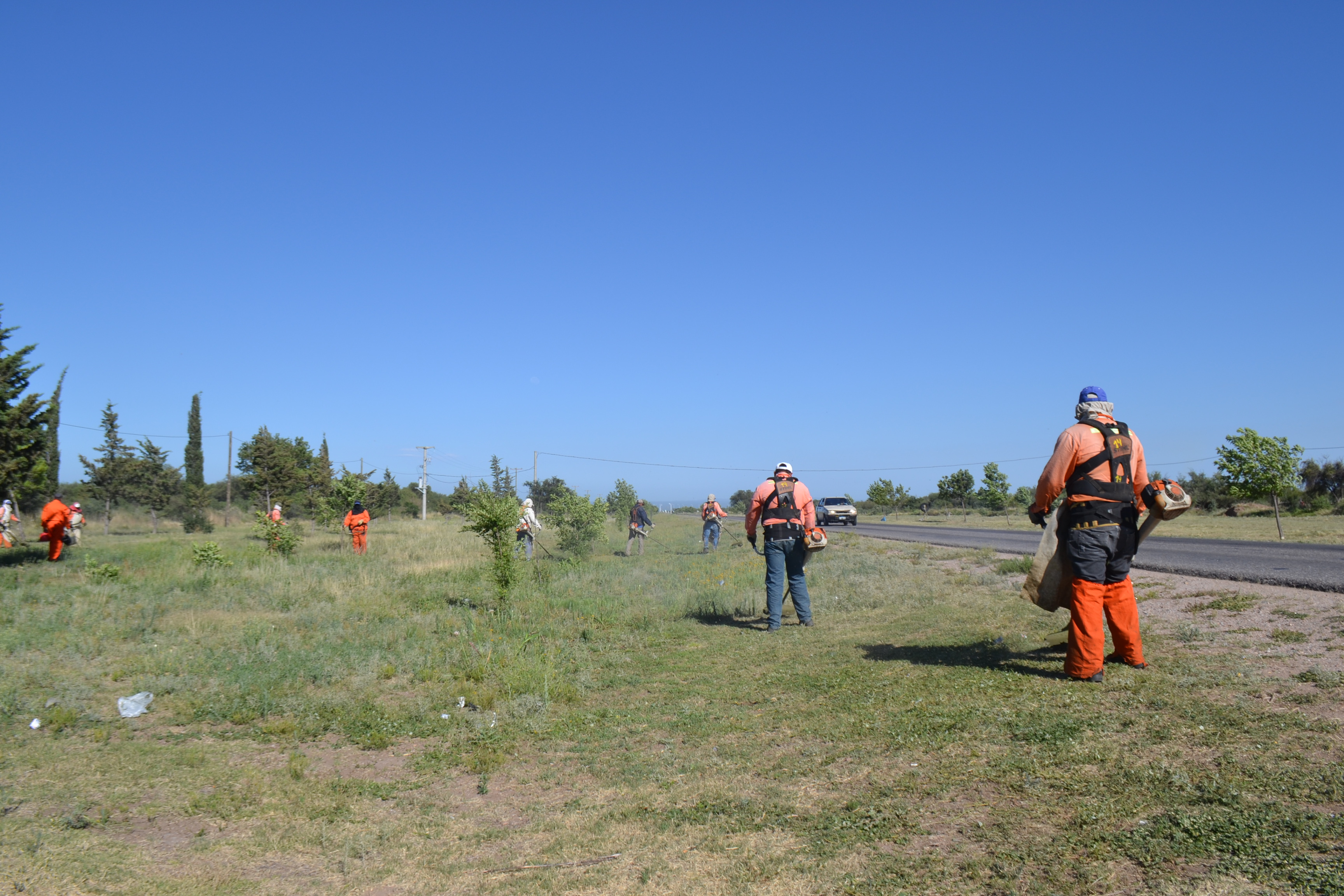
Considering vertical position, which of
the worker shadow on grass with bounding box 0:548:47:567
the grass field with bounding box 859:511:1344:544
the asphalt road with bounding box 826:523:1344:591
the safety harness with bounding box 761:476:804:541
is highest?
the safety harness with bounding box 761:476:804:541

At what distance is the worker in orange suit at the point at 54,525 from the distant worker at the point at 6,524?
2.50m

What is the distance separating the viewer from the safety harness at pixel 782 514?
9.58 meters

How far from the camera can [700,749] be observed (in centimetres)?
556

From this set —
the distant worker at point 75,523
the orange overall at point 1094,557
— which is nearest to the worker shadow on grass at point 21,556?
the distant worker at point 75,523

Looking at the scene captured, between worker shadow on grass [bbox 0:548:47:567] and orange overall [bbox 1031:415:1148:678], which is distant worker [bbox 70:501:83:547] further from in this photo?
orange overall [bbox 1031:415:1148:678]

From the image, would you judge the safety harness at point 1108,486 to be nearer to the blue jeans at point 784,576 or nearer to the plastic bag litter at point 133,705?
the blue jeans at point 784,576

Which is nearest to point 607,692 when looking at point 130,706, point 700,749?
point 700,749

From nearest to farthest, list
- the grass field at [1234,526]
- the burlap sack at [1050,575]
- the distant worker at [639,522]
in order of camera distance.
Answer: the burlap sack at [1050,575] < the grass field at [1234,526] < the distant worker at [639,522]

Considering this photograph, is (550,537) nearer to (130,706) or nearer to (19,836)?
(130,706)

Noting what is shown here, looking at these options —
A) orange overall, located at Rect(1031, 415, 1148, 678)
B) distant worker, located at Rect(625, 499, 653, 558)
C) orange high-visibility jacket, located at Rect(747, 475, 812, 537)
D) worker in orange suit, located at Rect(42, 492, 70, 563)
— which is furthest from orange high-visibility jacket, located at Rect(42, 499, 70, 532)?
orange overall, located at Rect(1031, 415, 1148, 678)

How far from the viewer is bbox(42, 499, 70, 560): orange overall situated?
18469 millimetres

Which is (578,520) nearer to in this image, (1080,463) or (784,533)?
(784,533)

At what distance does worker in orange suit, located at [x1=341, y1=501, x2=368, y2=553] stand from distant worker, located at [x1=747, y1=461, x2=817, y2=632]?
1637 centimetres

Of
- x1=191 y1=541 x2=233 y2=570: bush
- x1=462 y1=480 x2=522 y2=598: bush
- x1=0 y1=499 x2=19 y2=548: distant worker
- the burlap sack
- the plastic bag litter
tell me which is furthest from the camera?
A: x1=0 y1=499 x2=19 y2=548: distant worker
